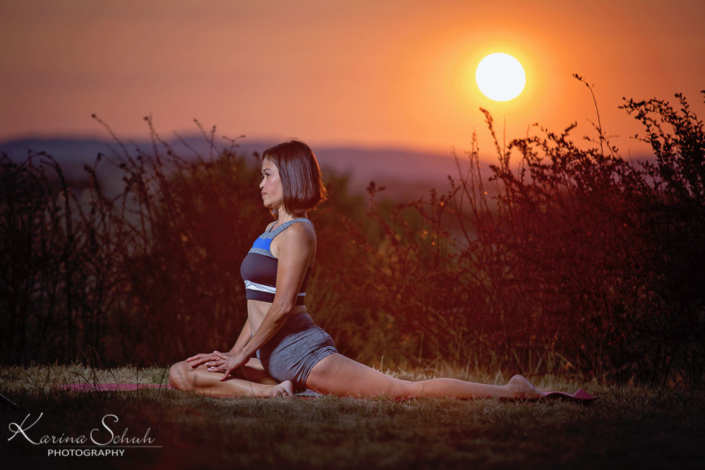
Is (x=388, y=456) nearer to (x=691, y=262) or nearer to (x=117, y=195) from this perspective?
(x=691, y=262)

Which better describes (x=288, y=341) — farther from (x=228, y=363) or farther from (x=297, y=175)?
(x=297, y=175)

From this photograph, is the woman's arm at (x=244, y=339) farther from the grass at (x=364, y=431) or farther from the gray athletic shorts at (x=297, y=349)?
the grass at (x=364, y=431)

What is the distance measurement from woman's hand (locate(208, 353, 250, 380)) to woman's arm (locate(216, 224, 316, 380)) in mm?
15

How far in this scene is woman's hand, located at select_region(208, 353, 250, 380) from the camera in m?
4.28

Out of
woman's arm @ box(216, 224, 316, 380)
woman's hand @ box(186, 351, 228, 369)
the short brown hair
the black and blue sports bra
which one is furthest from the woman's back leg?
the short brown hair

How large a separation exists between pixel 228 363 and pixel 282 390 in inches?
15.5

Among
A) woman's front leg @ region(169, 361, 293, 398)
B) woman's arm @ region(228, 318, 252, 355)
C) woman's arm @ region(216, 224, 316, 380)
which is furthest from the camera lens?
woman's arm @ region(228, 318, 252, 355)

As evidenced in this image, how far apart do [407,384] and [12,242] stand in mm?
4876

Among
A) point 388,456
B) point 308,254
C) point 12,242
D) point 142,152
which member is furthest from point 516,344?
point 12,242

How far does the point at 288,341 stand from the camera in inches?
168

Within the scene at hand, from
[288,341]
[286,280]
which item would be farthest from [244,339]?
[286,280]

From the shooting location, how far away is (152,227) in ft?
24.1

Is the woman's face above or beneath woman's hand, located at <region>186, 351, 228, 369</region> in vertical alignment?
above

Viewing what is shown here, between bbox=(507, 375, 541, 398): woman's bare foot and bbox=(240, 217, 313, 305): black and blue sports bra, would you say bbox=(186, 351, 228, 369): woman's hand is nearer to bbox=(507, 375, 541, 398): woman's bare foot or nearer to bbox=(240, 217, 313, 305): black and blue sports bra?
bbox=(240, 217, 313, 305): black and blue sports bra
